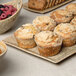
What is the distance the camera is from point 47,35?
1342mm

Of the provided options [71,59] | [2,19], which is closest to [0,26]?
[2,19]

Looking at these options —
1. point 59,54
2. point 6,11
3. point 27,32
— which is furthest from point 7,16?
point 59,54

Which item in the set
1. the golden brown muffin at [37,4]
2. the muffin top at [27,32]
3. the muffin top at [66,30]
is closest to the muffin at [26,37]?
the muffin top at [27,32]

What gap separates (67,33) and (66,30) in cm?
2

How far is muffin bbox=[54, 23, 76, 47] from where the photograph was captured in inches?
55.3

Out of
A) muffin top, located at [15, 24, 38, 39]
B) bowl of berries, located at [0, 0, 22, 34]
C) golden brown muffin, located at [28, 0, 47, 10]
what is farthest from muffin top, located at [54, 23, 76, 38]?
golden brown muffin, located at [28, 0, 47, 10]

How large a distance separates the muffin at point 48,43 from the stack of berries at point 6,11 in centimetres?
38

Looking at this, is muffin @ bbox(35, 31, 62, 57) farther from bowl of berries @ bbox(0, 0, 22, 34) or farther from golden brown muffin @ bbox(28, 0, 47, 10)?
golden brown muffin @ bbox(28, 0, 47, 10)

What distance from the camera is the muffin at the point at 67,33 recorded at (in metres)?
1.40

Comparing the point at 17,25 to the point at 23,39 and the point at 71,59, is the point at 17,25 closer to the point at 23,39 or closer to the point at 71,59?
the point at 23,39

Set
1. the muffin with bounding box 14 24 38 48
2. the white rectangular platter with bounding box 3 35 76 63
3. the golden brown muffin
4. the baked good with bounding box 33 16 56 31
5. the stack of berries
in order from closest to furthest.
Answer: the white rectangular platter with bounding box 3 35 76 63 → the muffin with bounding box 14 24 38 48 → the baked good with bounding box 33 16 56 31 → the stack of berries → the golden brown muffin

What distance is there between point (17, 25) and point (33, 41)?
18.4 inches

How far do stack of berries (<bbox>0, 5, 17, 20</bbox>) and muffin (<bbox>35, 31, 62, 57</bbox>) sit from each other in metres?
0.38

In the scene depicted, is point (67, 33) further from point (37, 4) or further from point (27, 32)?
point (37, 4)
